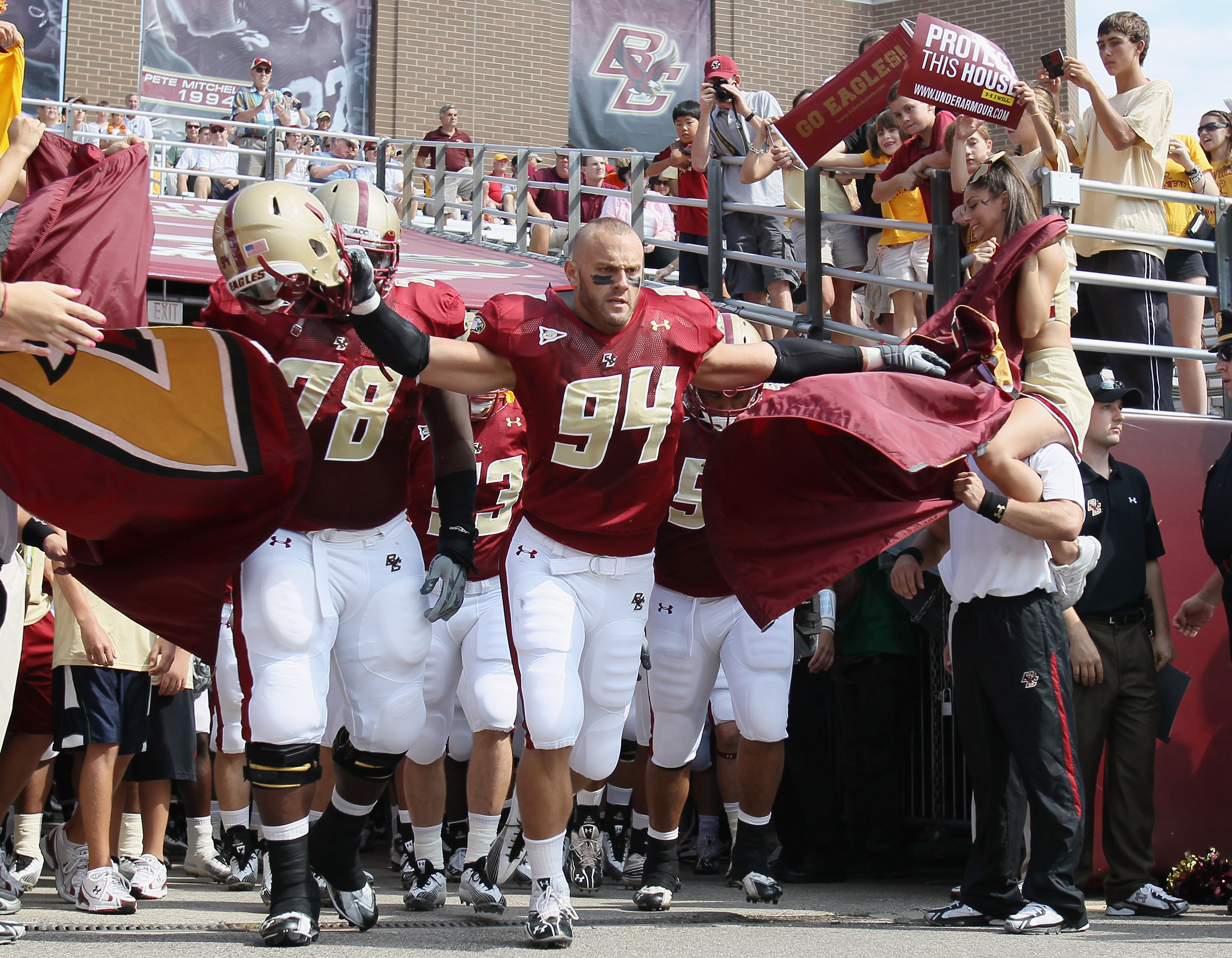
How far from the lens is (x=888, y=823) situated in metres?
7.05

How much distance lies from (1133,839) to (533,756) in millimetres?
2835

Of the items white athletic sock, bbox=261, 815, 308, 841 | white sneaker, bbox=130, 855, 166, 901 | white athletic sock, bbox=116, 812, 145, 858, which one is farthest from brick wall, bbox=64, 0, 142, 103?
white athletic sock, bbox=261, 815, 308, 841

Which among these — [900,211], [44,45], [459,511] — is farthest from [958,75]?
[44,45]

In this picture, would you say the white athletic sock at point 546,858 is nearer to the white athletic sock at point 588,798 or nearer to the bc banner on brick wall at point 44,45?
the white athletic sock at point 588,798

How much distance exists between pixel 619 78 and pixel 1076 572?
20115 millimetres

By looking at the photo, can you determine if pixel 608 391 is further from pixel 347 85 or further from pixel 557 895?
pixel 347 85

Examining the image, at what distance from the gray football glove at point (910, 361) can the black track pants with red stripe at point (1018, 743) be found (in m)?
0.89

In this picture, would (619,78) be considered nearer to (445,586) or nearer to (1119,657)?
(1119,657)

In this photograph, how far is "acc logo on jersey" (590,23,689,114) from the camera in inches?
949

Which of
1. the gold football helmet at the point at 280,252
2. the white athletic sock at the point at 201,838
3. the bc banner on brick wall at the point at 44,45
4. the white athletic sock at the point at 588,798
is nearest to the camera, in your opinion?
the gold football helmet at the point at 280,252

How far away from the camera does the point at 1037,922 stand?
4930mm

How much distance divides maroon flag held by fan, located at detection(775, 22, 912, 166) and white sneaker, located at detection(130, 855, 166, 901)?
5360 millimetres

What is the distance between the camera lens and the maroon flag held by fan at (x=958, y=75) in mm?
6938

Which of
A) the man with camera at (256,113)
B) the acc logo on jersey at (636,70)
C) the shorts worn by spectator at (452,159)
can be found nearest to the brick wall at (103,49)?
the man with camera at (256,113)
